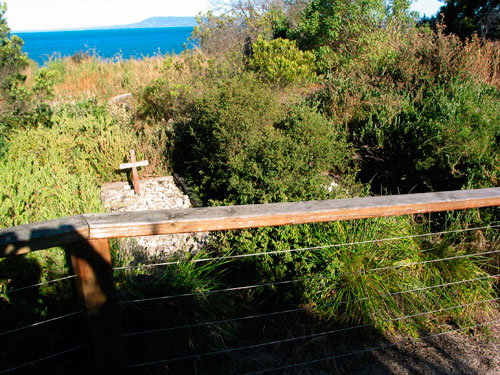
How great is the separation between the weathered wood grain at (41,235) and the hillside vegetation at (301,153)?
52.8 inches

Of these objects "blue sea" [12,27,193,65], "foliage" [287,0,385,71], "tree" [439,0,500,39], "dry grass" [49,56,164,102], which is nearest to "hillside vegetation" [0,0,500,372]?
"foliage" [287,0,385,71]

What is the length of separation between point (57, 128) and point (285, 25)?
1144cm

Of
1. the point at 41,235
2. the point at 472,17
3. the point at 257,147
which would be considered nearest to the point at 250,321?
the point at 41,235

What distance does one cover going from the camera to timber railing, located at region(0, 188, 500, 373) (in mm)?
1456

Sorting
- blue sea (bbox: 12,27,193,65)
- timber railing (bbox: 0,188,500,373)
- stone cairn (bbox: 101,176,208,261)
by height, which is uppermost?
blue sea (bbox: 12,27,193,65)

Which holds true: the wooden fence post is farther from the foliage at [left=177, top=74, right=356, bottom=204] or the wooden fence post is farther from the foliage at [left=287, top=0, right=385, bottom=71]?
the foliage at [left=287, top=0, right=385, bottom=71]

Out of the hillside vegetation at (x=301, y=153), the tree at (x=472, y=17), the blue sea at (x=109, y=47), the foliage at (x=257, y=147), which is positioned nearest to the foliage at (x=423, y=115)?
the hillside vegetation at (x=301, y=153)

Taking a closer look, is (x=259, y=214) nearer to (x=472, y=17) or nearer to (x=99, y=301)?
(x=99, y=301)

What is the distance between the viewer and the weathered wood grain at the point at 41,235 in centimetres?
140

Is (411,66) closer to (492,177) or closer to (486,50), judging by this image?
(486,50)

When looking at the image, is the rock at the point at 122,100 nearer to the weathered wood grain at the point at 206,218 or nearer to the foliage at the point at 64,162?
the foliage at the point at 64,162

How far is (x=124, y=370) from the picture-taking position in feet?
5.83

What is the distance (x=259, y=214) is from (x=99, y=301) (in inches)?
29.0

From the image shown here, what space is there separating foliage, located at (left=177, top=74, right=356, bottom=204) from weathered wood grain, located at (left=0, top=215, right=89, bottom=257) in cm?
259
